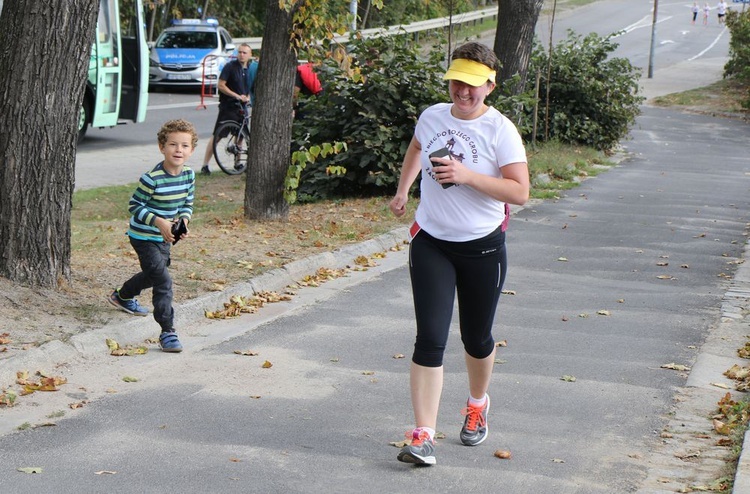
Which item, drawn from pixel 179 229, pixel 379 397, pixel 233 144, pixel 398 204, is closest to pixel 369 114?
pixel 233 144

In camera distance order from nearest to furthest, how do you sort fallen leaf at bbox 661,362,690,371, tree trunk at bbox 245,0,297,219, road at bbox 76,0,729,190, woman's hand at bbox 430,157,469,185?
woman's hand at bbox 430,157,469,185
fallen leaf at bbox 661,362,690,371
tree trunk at bbox 245,0,297,219
road at bbox 76,0,729,190

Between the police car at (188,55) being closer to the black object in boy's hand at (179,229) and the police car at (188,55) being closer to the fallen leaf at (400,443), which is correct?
the black object in boy's hand at (179,229)

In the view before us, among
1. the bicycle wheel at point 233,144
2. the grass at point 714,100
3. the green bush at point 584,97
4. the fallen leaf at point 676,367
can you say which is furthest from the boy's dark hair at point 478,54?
the grass at point 714,100

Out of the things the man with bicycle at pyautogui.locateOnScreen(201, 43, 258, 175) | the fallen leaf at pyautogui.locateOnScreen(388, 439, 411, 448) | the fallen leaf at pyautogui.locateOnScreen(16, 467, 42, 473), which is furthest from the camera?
the man with bicycle at pyautogui.locateOnScreen(201, 43, 258, 175)

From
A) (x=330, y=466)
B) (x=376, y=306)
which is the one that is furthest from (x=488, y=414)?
(x=376, y=306)

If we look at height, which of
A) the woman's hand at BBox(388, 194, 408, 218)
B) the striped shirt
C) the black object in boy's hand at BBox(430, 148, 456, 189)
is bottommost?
the striped shirt

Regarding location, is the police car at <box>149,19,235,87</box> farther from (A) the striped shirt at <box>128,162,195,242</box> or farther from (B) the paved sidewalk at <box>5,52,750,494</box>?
(A) the striped shirt at <box>128,162,195,242</box>

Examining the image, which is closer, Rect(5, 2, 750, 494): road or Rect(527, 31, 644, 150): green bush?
Rect(5, 2, 750, 494): road

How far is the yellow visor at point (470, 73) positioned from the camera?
501 centimetres

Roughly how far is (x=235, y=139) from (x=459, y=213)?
11388mm

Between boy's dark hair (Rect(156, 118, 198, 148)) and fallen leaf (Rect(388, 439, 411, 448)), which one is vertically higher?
boy's dark hair (Rect(156, 118, 198, 148))

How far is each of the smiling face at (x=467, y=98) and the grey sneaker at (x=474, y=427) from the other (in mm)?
1426

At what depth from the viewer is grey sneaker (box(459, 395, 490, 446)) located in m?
5.45

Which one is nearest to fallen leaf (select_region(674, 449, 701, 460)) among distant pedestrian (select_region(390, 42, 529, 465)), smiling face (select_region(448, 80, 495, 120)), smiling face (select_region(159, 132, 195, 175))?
distant pedestrian (select_region(390, 42, 529, 465))
